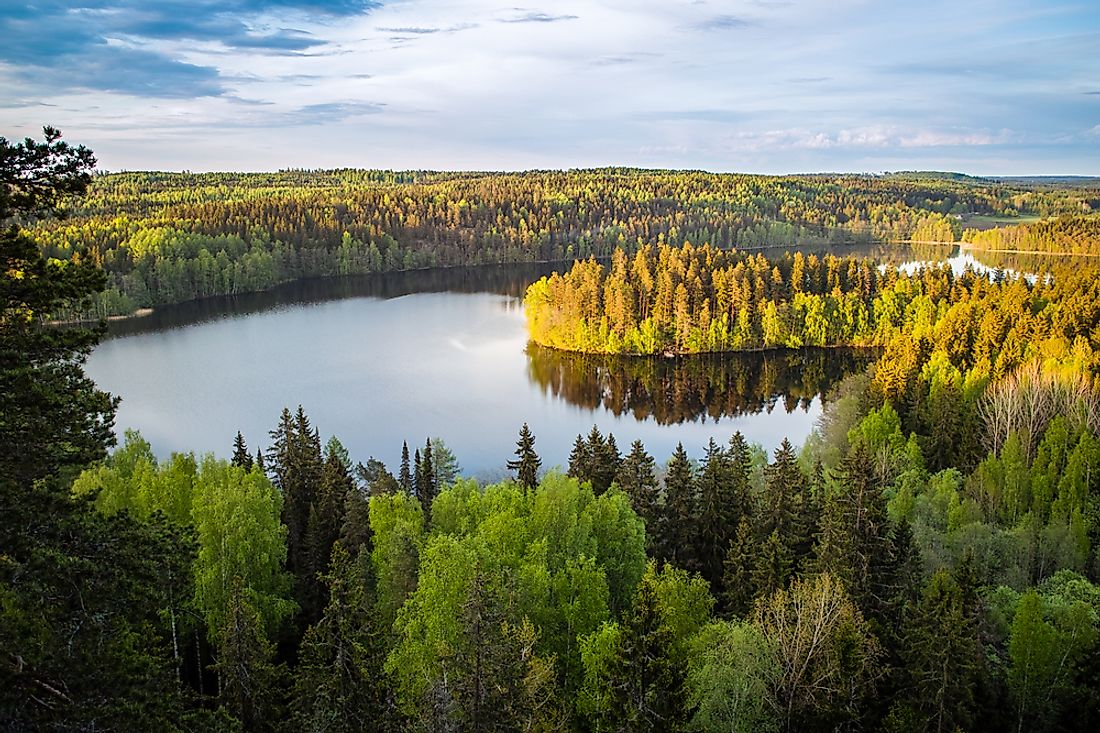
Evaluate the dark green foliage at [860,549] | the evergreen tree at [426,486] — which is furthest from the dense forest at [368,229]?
the dark green foliage at [860,549]

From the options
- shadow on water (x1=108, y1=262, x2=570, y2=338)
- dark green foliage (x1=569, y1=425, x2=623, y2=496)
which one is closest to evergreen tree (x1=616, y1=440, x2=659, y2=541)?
dark green foliage (x1=569, y1=425, x2=623, y2=496)

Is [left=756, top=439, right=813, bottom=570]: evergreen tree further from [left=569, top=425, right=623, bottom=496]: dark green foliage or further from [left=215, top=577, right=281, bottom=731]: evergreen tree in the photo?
[left=215, top=577, right=281, bottom=731]: evergreen tree

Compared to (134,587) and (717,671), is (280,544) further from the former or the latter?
(134,587)

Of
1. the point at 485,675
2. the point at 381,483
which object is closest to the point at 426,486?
the point at 381,483

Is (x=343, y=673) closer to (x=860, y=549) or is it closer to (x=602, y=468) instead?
(x=860, y=549)

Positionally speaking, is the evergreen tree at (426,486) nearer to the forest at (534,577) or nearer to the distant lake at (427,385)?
the forest at (534,577)

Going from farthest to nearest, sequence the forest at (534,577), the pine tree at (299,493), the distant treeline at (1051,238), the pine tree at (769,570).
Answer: the distant treeline at (1051,238) < the pine tree at (299,493) < the pine tree at (769,570) < the forest at (534,577)
